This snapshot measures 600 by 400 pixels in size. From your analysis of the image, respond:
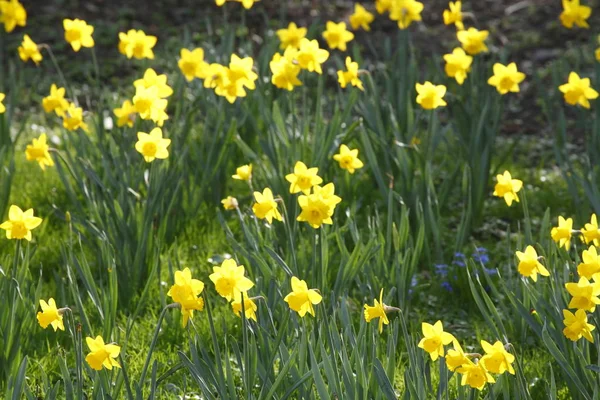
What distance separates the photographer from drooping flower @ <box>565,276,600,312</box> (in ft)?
6.29

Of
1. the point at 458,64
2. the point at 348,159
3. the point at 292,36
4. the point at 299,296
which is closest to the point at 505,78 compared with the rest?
the point at 458,64

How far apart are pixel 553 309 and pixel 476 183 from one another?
1193 mm

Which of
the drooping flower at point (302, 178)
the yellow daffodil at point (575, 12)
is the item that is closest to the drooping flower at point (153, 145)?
the drooping flower at point (302, 178)

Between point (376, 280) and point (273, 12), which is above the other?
point (273, 12)

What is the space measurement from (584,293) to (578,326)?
0.08m

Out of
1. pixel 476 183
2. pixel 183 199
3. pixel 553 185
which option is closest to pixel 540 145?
pixel 553 185

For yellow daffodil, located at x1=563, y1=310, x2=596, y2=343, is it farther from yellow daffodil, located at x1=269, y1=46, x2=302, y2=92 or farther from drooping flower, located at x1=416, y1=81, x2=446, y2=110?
yellow daffodil, located at x1=269, y1=46, x2=302, y2=92

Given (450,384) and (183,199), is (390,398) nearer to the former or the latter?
(450,384)

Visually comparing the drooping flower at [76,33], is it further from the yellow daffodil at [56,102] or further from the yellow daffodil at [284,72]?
the yellow daffodil at [284,72]

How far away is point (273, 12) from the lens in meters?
5.81

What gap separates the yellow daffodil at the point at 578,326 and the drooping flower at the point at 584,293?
2 centimetres

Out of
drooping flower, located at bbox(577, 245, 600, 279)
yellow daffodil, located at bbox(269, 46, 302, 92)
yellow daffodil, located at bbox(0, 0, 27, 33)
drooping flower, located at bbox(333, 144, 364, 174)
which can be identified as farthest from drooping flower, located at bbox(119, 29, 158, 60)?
drooping flower, located at bbox(577, 245, 600, 279)

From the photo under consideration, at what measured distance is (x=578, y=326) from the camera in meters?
1.95

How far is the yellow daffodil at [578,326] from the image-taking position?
1.95 metres
